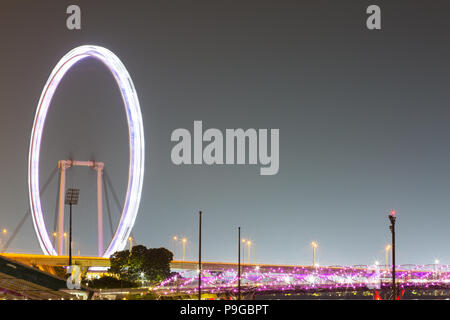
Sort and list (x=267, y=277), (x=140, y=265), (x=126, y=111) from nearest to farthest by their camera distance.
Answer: (x=126, y=111), (x=140, y=265), (x=267, y=277)

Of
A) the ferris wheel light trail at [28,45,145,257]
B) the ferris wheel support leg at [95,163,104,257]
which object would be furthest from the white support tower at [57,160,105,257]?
the ferris wheel light trail at [28,45,145,257]

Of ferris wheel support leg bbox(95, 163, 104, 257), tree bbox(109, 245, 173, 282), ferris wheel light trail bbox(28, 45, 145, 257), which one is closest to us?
ferris wheel light trail bbox(28, 45, 145, 257)

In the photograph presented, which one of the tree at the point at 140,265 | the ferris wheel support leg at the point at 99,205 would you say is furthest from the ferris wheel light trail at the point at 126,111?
the tree at the point at 140,265

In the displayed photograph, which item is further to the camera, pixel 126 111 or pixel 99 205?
pixel 99 205

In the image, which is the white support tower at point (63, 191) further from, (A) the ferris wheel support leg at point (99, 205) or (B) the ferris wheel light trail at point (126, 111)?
(B) the ferris wheel light trail at point (126, 111)

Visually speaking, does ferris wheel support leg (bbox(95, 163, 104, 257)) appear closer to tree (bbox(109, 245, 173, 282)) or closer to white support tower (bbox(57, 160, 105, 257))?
white support tower (bbox(57, 160, 105, 257))

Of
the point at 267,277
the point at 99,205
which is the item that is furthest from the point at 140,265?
the point at 267,277

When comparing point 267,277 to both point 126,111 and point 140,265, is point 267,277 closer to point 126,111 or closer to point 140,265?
point 140,265

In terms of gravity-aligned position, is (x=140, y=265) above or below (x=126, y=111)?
below
